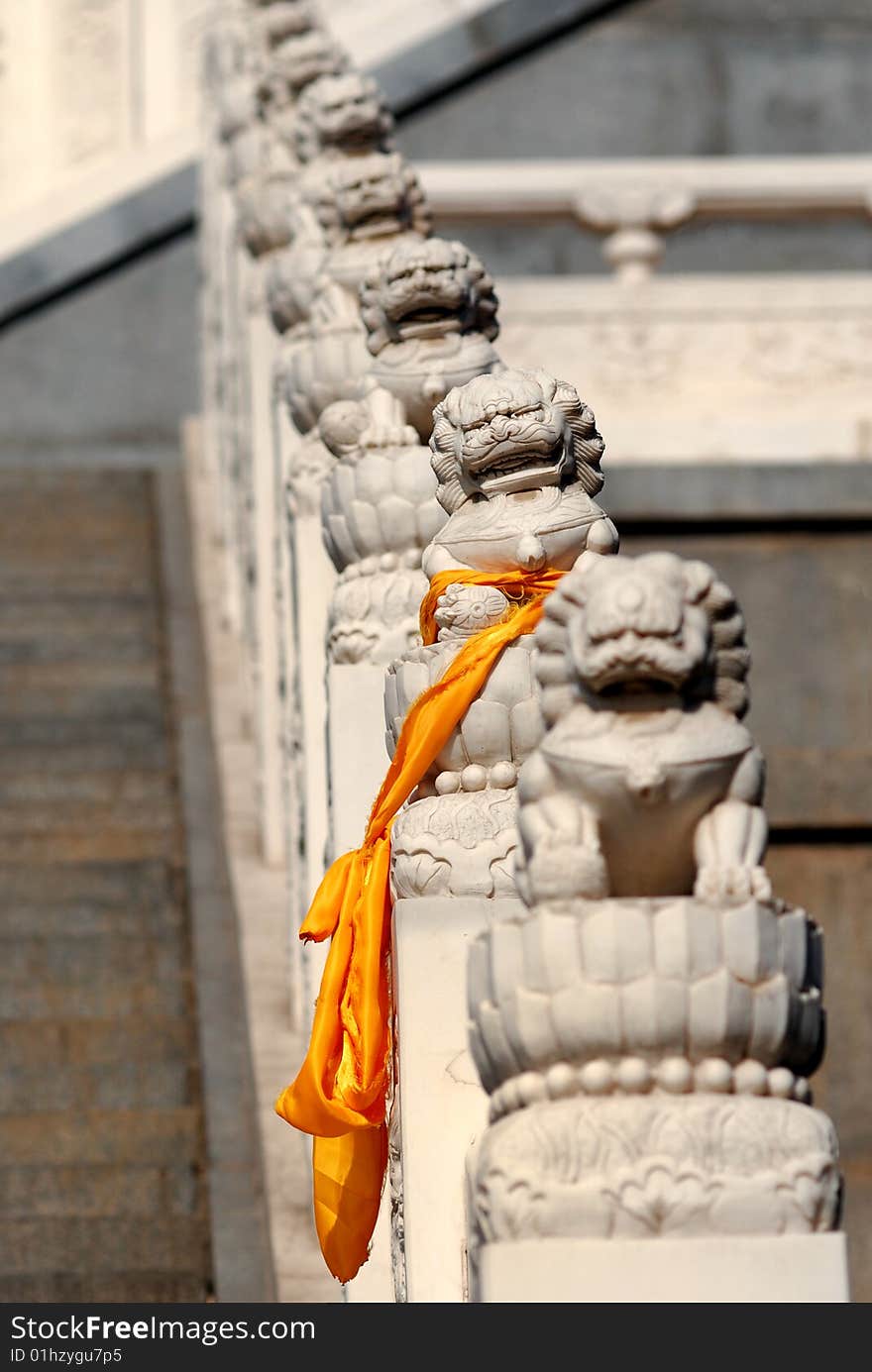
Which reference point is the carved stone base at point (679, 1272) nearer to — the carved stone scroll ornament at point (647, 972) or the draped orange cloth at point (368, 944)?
the carved stone scroll ornament at point (647, 972)

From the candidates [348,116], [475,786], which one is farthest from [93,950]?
[475,786]

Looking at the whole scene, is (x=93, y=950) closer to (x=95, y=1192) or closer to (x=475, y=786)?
(x=95, y=1192)

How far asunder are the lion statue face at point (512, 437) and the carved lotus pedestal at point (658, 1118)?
1.46 meters

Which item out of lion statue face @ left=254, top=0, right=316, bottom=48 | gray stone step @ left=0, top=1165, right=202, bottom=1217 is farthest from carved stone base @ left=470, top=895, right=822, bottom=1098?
lion statue face @ left=254, top=0, right=316, bottom=48

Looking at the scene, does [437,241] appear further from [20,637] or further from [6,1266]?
[20,637]

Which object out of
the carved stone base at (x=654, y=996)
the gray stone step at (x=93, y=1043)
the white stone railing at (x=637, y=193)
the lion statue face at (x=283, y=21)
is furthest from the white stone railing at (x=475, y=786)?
the white stone railing at (x=637, y=193)

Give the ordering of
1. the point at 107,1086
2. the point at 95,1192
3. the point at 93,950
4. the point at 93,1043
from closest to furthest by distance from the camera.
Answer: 1. the point at 95,1192
2. the point at 107,1086
3. the point at 93,1043
4. the point at 93,950

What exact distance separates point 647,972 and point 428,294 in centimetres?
278

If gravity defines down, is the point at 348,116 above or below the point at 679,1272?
above

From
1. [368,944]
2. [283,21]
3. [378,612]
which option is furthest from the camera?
[283,21]

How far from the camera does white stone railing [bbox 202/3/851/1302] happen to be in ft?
14.7

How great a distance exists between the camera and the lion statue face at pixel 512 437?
19.0ft

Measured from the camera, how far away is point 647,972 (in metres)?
4.46

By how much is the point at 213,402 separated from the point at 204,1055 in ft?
16.1
